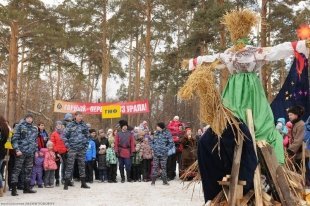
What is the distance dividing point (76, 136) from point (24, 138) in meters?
1.24

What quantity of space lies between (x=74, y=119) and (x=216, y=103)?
5892 millimetres

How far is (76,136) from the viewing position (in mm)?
9766

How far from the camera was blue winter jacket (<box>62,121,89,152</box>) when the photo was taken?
32.0 feet

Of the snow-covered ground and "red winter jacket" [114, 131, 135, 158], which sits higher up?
"red winter jacket" [114, 131, 135, 158]

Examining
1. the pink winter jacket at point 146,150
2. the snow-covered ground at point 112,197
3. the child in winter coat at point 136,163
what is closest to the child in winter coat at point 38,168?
the snow-covered ground at point 112,197

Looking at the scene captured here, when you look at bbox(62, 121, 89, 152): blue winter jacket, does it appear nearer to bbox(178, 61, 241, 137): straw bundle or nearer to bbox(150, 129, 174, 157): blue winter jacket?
bbox(150, 129, 174, 157): blue winter jacket

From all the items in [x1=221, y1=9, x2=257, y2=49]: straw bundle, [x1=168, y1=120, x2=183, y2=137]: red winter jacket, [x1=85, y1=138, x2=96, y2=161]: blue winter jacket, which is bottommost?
[x1=85, y1=138, x2=96, y2=161]: blue winter jacket

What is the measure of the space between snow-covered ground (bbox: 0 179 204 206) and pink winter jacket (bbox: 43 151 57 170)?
52cm

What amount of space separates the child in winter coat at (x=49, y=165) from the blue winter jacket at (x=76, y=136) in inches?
26.3

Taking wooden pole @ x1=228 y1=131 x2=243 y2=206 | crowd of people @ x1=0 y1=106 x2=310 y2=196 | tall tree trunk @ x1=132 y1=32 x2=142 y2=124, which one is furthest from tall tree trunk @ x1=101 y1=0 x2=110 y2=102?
wooden pole @ x1=228 y1=131 x2=243 y2=206

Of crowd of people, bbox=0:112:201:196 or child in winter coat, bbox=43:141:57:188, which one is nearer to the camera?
crowd of people, bbox=0:112:201:196

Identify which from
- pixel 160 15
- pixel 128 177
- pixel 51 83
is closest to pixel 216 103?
pixel 128 177

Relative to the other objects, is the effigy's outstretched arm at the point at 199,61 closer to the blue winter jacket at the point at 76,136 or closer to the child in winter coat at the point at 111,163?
the blue winter jacket at the point at 76,136

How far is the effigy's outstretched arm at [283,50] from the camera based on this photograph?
5301mm
